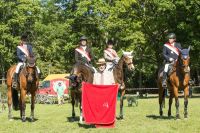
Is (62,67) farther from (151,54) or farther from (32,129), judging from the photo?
(32,129)

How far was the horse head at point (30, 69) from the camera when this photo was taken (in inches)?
755

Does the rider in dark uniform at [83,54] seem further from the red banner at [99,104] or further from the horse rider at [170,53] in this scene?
the horse rider at [170,53]

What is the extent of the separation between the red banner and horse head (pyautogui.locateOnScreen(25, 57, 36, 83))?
3.11 metres

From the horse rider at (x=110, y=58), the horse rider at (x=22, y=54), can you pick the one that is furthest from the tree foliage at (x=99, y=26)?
the horse rider at (x=22, y=54)

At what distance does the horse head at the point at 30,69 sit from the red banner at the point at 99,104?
3.11 m

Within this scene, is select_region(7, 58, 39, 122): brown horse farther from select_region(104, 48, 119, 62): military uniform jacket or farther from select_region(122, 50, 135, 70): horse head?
select_region(122, 50, 135, 70): horse head

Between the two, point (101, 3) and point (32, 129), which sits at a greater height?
point (101, 3)

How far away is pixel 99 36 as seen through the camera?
61.4 m

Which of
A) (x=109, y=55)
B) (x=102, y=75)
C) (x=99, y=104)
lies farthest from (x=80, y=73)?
(x=109, y=55)

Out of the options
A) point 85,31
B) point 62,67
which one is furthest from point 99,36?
point 62,67

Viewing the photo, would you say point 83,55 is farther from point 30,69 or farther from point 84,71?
point 30,69

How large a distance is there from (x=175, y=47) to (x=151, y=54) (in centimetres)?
3829

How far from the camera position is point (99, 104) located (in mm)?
16953

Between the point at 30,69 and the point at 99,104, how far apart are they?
3938 mm
